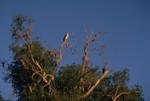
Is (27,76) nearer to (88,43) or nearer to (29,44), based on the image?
(29,44)


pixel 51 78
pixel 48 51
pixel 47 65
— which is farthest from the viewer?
pixel 47 65

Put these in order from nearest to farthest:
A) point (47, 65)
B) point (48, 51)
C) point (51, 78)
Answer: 1. point (51, 78)
2. point (48, 51)
3. point (47, 65)

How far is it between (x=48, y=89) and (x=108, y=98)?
269 inches

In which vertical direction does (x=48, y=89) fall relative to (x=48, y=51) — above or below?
below

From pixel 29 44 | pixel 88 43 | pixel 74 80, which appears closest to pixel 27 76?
pixel 29 44

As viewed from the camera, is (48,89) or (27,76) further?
(27,76)

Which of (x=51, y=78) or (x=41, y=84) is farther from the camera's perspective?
(x=41, y=84)

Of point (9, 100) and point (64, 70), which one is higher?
point (64, 70)

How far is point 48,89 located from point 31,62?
3.62 m

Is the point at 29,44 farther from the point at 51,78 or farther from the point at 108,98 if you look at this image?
the point at 108,98

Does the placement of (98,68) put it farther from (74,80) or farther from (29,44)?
(29,44)

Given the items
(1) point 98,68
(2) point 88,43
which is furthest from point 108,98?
(2) point 88,43

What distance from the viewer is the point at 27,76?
36.6 metres

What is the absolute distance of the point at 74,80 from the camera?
32.7 meters
